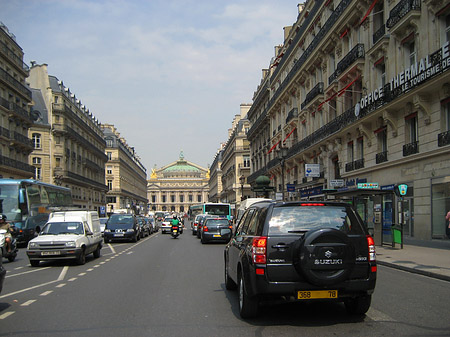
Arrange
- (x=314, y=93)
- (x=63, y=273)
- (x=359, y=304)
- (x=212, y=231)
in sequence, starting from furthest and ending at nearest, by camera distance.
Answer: (x=314, y=93), (x=212, y=231), (x=63, y=273), (x=359, y=304)

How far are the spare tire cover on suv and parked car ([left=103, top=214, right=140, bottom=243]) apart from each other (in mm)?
23778

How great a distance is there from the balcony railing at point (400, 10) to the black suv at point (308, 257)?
1742 cm

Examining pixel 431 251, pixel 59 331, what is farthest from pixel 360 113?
pixel 59 331

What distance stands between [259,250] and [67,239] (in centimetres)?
1039

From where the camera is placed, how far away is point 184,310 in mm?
7746

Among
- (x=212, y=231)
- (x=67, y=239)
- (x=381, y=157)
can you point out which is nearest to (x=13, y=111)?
(x=212, y=231)

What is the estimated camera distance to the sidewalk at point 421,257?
12.2 m

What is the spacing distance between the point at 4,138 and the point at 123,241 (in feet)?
64.1

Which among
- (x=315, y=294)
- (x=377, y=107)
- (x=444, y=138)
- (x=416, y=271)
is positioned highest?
(x=377, y=107)

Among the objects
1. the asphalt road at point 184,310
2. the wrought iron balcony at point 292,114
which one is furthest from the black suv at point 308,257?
the wrought iron balcony at point 292,114

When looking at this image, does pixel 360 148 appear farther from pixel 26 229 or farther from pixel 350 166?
pixel 26 229

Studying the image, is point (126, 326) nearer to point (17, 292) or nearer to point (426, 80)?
point (17, 292)

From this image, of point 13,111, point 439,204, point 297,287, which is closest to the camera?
point 297,287

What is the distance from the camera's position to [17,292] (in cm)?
983
